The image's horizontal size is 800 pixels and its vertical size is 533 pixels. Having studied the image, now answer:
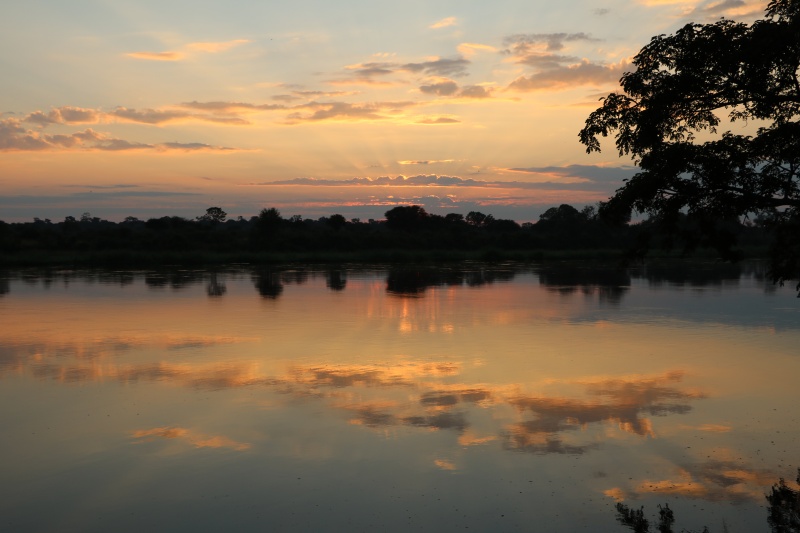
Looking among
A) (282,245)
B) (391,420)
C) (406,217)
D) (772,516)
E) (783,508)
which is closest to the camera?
(772,516)

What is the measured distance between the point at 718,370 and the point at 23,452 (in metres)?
12.0

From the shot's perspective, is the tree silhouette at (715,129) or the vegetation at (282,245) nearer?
the tree silhouette at (715,129)

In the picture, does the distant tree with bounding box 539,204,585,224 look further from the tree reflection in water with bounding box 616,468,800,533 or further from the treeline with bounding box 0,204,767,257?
the tree reflection in water with bounding box 616,468,800,533

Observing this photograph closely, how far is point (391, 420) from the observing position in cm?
1105

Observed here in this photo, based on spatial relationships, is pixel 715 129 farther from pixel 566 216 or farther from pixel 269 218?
pixel 566 216

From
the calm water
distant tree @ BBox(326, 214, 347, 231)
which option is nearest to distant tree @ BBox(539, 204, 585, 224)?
distant tree @ BBox(326, 214, 347, 231)

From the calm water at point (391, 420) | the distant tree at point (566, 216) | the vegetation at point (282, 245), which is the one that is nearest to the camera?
the calm water at point (391, 420)

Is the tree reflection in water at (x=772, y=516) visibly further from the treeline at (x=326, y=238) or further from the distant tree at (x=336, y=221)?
the distant tree at (x=336, y=221)

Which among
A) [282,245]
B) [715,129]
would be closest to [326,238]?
[282,245]

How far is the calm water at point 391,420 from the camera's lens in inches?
306

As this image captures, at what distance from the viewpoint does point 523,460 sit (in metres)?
9.19

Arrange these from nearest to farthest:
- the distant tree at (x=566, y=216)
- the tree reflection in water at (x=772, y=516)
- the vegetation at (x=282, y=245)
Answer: the tree reflection in water at (x=772, y=516), the vegetation at (x=282, y=245), the distant tree at (x=566, y=216)

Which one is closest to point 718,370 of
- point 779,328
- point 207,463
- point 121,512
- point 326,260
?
point 779,328

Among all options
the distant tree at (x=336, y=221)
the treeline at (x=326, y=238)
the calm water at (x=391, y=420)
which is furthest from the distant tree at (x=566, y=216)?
the calm water at (x=391, y=420)
